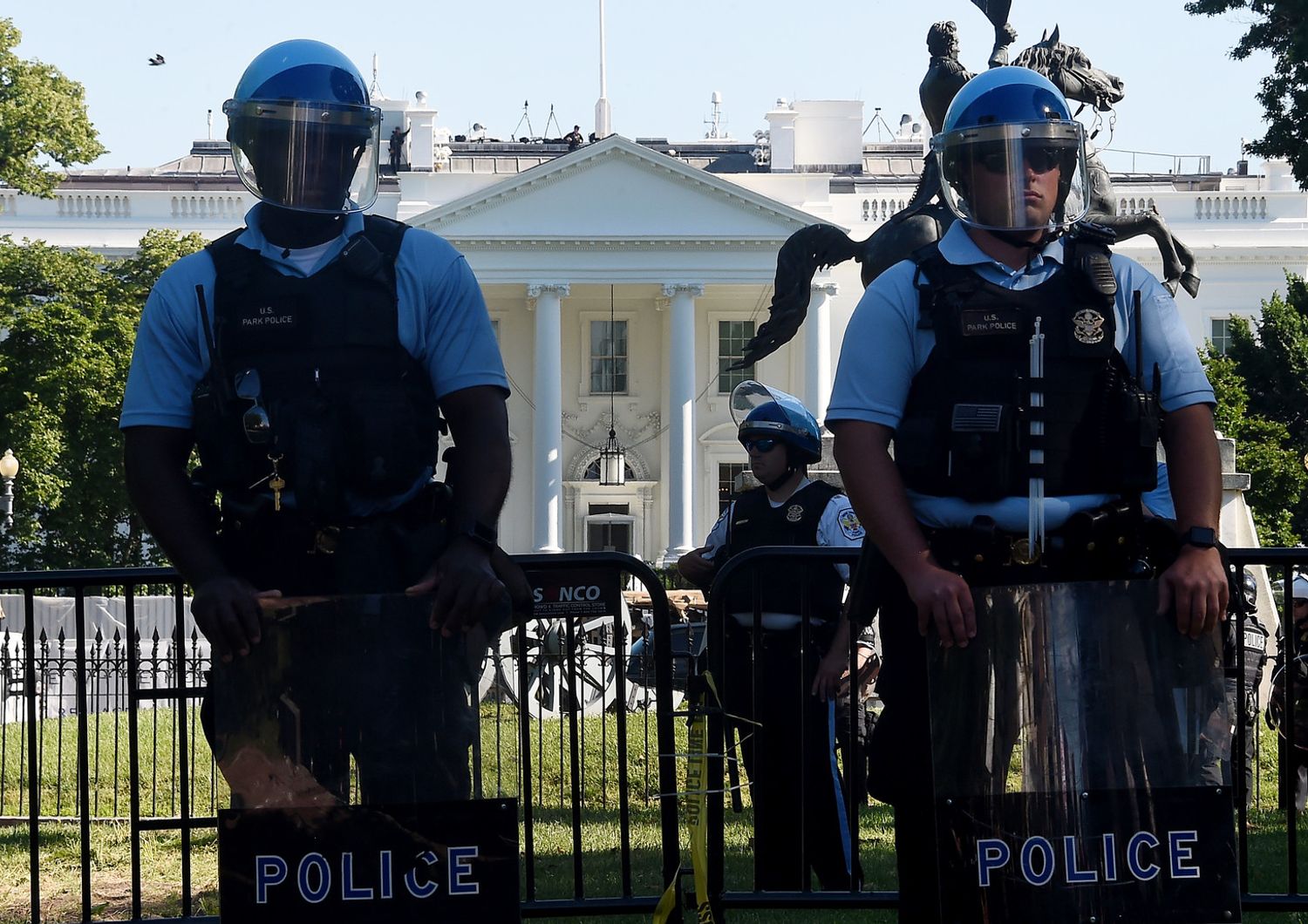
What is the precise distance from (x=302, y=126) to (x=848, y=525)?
2896 mm

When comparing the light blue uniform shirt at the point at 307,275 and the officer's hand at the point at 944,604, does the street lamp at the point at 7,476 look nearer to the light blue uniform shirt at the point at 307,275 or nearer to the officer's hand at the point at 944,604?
the light blue uniform shirt at the point at 307,275

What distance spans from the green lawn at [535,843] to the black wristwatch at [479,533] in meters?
0.49

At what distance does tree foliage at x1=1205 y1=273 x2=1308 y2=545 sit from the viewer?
118 ft

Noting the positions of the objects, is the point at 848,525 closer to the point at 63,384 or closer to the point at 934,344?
the point at 934,344

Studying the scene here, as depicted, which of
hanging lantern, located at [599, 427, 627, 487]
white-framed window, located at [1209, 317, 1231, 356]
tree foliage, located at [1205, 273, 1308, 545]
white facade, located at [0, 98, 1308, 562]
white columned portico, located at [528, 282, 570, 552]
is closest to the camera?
tree foliage, located at [1205, 273, 1308, 545]

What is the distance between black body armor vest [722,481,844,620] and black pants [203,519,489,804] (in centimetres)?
200

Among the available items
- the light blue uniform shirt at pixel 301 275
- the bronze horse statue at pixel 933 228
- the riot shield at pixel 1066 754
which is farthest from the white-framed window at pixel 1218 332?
the light blue uniform shirt at pixel 301 275

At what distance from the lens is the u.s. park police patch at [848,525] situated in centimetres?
608

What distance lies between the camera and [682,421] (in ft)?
166

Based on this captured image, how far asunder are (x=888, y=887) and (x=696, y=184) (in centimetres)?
4611

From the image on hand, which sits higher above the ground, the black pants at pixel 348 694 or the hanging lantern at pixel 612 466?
the hanging lantern at pixel 612 466

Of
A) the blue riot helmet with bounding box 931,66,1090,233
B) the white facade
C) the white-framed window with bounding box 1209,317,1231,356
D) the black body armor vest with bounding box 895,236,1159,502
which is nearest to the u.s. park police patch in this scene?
the blue riot helmet with bounding box 931,66,1090,233

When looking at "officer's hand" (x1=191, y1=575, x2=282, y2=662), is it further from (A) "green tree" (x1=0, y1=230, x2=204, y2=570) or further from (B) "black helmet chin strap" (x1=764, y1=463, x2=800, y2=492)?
(A) "green tree" (x1=0, y1=230, x2=204, y2=570)

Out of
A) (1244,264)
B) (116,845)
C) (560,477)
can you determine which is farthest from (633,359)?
(116,845)
